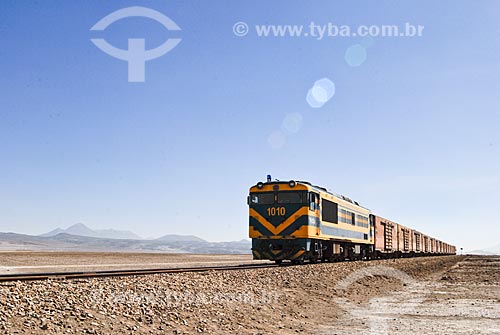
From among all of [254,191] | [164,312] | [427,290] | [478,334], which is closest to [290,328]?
[164,312]

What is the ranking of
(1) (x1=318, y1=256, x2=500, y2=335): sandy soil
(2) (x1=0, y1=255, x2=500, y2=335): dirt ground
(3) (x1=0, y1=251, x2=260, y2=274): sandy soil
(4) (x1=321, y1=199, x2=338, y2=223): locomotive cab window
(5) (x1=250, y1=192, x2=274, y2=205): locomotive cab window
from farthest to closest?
(4) (x1=321, y1=199, x2=338, y2=223): locomotive cab window < (5) (x1=250, y1=192, x2=274, y2=205): locomotive cab window < (3) (x1=0, y1=251, x2=260, y2=274): sandy soil < (1) (x1=318, y1=256, x2=500, y2=335): sandy soil < (2) (x1=0, y1=255, x2=500, y2=335): dirt ground

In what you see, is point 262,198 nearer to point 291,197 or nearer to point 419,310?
point 291,197

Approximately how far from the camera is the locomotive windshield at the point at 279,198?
1054 inches

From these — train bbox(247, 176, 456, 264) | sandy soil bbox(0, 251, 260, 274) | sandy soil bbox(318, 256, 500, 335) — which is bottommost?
sandy soil bbox(318, 256, 500, 335)

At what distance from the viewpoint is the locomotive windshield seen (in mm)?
26766

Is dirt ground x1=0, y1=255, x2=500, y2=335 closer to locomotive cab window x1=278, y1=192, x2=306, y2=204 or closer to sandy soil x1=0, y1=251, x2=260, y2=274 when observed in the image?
locomotive cab window x1=278, y1=192, x2=306, y2=204

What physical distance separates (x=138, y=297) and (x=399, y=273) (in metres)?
A: 21.0

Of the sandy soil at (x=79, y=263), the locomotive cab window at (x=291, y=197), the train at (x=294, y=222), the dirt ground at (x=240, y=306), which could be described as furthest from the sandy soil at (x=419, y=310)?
the sandy soil at (x=79, y=263)

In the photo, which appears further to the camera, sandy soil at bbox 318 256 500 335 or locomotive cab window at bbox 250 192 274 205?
locomotive cab window at bbox 250 192 274 205

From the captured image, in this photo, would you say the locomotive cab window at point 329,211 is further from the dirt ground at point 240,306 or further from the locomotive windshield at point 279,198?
the dirt ground at point 240,306

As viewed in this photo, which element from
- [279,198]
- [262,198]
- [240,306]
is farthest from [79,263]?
[240,306]

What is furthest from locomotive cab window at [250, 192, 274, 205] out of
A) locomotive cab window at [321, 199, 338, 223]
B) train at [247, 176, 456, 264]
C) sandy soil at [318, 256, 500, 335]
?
sandy soil at [318, 256, 500, 335]

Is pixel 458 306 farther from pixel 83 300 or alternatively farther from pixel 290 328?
pixel 83 300

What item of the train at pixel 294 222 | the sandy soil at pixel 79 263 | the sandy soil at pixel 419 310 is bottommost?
the sandy soil at pixel 419 310
